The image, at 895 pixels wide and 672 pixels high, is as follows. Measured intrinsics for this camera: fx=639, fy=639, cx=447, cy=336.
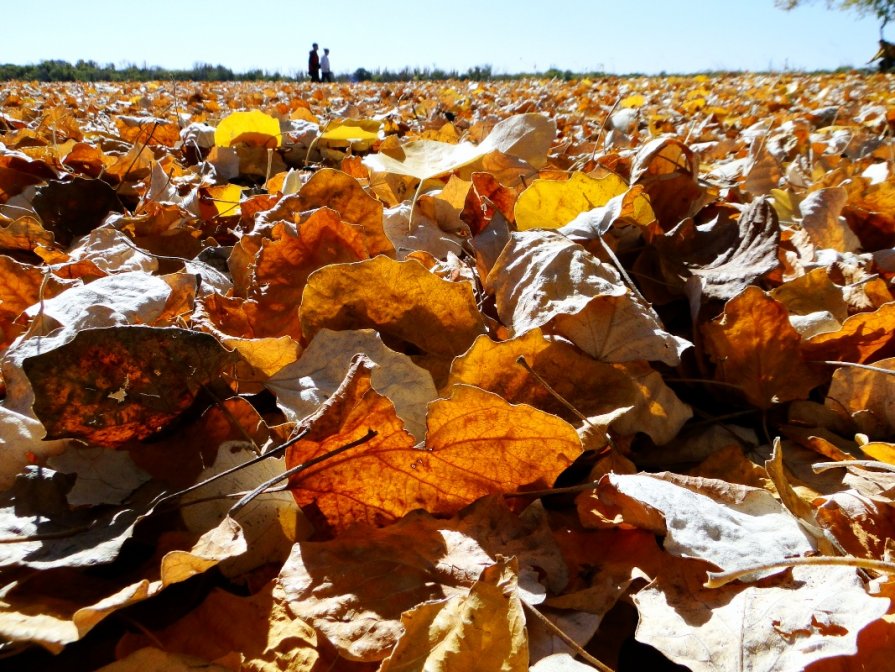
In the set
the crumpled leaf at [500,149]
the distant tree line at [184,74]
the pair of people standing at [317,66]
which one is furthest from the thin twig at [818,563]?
the pair of people standing at [317,66]

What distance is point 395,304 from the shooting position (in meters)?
0.73

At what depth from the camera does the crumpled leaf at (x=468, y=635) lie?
40 centimetres

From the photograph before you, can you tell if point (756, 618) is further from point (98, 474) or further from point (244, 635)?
point (98, 474)

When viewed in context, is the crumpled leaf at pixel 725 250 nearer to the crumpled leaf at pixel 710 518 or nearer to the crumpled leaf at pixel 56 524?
the crumpled leaf at pixel 710 518

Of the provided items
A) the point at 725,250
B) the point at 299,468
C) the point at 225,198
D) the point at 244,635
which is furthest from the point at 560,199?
the point at 225,198

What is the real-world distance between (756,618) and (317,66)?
21.8 metres

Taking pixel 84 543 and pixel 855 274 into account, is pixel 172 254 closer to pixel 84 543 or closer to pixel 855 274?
pixel 84 543

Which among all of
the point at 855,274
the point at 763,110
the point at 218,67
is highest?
the point at 218,67

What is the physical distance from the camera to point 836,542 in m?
0.50

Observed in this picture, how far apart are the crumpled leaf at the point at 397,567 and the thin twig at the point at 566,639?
16 millimetres

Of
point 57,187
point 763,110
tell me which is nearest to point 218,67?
point 763,110

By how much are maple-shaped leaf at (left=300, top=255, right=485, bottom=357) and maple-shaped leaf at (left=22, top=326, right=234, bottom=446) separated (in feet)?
0.44

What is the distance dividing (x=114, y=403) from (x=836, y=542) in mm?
610

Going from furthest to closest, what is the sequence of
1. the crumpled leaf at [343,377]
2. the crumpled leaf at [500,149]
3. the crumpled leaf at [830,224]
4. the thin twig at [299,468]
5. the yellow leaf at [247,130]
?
the yellow leaf at [247,130]
the crumpled leaf at [500,149]
the crumpled leaf at [830,224]
the crumpled leaf at [343,377]
the thin twig at [299,468]
